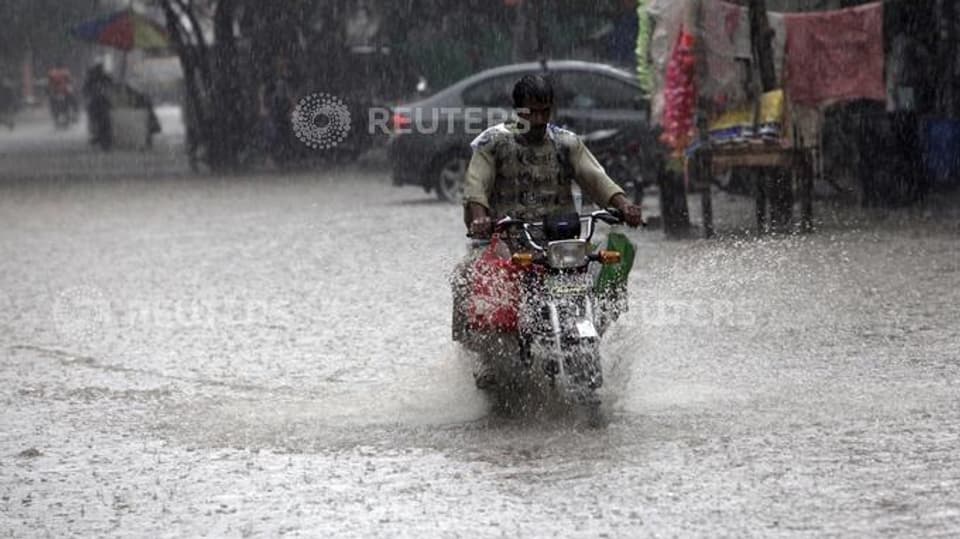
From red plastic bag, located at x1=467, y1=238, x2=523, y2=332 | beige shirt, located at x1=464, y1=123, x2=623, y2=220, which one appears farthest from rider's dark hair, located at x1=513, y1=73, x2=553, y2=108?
red plastic bag, located at x1=467, y1=238, x2=523, y2=332

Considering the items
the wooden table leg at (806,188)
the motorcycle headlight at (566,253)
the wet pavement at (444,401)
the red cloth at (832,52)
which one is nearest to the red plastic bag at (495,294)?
the motorcycle headlight at (566,253)

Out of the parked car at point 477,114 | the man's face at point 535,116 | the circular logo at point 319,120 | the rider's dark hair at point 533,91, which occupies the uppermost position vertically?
the rider's dark hair at point 533,91

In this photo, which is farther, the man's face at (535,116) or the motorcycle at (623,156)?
the motorcycle at (623,156)

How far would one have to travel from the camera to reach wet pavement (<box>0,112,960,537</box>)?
633 cm

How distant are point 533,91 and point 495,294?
0.91 metres

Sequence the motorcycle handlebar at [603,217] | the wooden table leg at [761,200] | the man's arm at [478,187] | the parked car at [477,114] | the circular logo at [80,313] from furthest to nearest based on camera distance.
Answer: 1. the parked car at [477,114]
2. the wooden table leg at [761,200]
3. the circular logo at [80,313]
4. the man's arm at [478,187]
5. the motorcycle handlebar at [603,217]

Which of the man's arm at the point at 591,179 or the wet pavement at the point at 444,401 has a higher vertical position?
the man's arm at the point at 591,179

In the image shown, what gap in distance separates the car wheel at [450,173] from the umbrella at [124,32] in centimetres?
1826

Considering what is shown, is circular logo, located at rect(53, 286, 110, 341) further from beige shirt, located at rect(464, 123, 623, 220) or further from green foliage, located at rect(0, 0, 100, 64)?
green foliage, located at rect(0, 0, 100, 64)

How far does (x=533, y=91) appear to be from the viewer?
8023mm

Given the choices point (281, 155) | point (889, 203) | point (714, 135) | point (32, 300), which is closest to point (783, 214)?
point (714, 135)

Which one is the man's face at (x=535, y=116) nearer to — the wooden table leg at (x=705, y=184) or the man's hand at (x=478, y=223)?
the man's hand at (x=478, y=223)

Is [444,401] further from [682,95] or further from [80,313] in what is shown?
[682,95]

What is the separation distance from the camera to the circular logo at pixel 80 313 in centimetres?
1180
